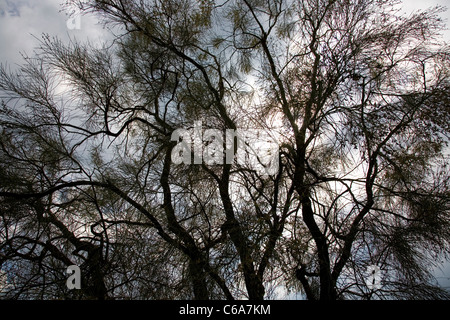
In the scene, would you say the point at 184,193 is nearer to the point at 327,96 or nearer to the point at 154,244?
the point at 154,244

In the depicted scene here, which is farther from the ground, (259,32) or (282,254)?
(259,32)

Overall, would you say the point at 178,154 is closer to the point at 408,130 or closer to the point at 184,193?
the point at 184,193

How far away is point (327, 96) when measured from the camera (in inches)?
128

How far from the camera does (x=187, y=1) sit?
3.71m

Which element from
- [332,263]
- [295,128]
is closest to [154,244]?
[332,263]

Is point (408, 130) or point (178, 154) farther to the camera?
point (178, 154)

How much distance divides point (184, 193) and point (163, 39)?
6.97 feet

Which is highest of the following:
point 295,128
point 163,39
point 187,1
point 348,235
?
point 187,1

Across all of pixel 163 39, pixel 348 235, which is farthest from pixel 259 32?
pixel 348 235

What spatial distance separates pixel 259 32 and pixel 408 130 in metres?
2.61

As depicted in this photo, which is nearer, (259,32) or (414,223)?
(414,223)

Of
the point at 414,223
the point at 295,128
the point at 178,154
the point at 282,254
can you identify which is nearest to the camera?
the point at 282,254
